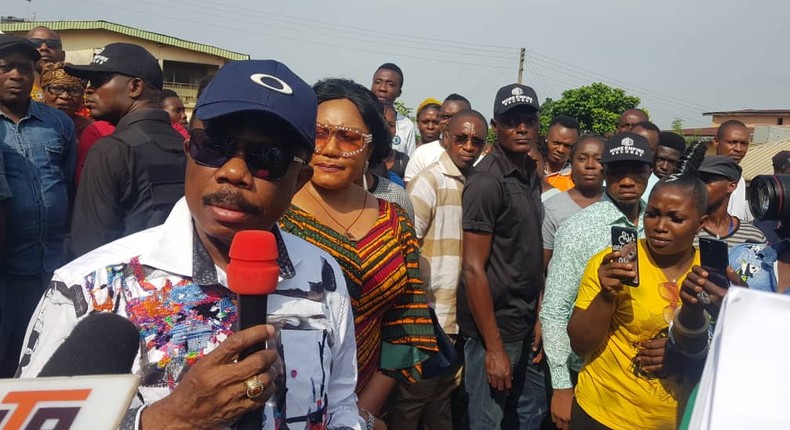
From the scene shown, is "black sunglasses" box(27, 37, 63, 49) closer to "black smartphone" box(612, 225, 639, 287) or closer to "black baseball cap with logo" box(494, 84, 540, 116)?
"black baseball cap with logo" box(494, 84, 540, 116)

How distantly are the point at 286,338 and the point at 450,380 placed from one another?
2.61m

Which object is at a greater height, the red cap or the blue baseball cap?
the blue baseball cap

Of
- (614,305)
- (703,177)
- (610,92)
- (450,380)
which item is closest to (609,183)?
(703,177)

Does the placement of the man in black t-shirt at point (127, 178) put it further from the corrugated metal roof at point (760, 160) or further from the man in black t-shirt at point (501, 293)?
the corrugated metal roof at point (760, 160)

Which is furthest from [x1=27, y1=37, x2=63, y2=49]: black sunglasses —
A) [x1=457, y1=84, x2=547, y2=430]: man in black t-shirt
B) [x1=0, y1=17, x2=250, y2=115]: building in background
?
[x1=0, y1=17, x2=250, y2=115]: building in background

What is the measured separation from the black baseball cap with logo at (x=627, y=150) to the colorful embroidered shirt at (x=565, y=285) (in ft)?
2.33

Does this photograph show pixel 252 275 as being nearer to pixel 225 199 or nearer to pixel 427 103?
pixel 225 199

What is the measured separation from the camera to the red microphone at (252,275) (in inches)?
41.4

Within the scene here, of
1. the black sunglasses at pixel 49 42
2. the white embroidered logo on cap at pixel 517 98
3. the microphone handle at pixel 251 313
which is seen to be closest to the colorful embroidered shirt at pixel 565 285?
the white embroidered logo on cap at pixel 517 98

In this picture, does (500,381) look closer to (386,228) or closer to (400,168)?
(386,228)

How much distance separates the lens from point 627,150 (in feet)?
13.3

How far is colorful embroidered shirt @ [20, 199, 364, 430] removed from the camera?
124cm

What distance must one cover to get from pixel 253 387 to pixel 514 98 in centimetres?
373

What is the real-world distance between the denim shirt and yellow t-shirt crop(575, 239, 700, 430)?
10.4 feet
